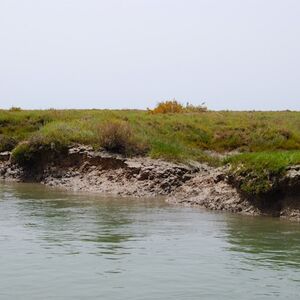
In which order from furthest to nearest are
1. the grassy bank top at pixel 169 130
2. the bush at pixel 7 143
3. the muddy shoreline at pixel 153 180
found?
1. the bush at pixel 7 143
2. the grassy bank top at pixel 169 130
3. the muddy shoreline at pixel 153 180

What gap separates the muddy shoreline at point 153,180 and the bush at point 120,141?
0.51 metres

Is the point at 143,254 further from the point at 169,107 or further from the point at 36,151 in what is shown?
the point at 169,107

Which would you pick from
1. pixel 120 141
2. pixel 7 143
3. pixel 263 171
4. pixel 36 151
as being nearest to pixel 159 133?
pixel 120 141

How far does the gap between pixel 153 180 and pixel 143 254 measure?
12.5 metres

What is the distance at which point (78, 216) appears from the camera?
57.6 feet

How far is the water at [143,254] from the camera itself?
9.73 metres

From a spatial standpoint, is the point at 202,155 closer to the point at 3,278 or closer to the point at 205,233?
the point at 205,233

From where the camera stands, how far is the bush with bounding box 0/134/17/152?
33156mm

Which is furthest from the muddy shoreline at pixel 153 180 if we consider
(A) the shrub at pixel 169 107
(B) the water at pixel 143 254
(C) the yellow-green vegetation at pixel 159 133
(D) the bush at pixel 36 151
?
(A) the shrub at pixel 169 107

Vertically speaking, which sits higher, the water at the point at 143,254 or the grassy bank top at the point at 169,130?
the grassy bank top at the point at 169,130

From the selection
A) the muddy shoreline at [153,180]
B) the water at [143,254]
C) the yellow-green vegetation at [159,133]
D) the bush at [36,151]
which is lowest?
the water at [143,254]

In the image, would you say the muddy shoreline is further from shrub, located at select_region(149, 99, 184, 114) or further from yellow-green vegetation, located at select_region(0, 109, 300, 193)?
shrub, located at select_region(149, 99, 184, 114)

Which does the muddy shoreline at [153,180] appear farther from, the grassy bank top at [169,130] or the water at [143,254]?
the grassy bank top at [169,130]

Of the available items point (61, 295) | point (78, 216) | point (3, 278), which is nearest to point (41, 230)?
point (78, 216)
